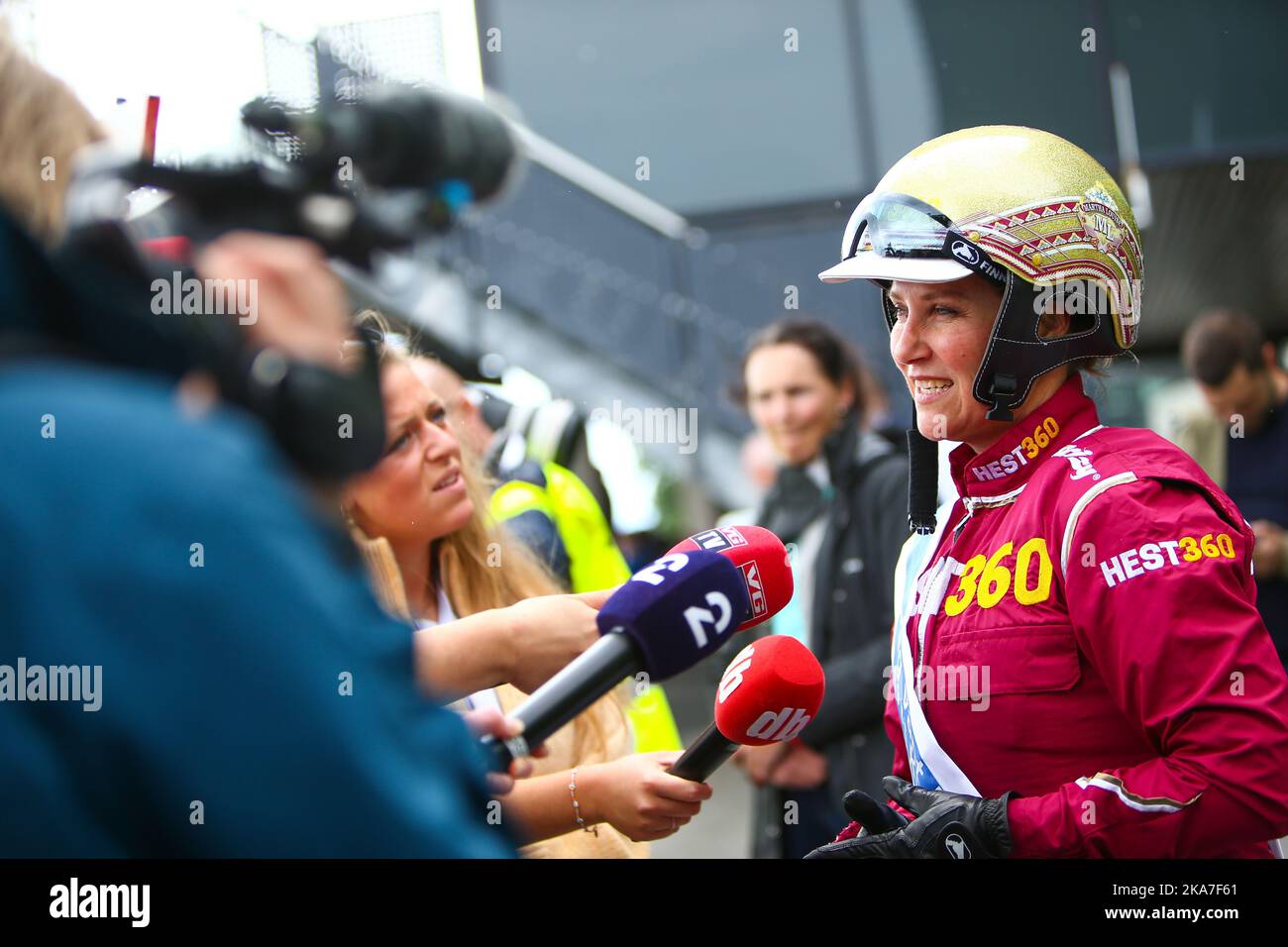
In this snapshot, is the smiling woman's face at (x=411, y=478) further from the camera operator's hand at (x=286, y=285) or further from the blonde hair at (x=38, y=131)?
the blonde hair at (x=38, y=131)

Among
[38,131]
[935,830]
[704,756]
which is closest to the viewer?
[38,131]

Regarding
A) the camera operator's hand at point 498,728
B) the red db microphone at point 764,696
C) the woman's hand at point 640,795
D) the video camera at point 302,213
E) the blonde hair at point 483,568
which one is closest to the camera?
the video camera at point 302,213

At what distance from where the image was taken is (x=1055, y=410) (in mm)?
1576

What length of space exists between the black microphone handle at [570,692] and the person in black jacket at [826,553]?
4.55 ft

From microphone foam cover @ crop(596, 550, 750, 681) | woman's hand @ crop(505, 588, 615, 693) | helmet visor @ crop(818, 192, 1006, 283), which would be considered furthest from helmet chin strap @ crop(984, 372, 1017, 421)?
woman's hand @ crop(505, 588, 615, 693)

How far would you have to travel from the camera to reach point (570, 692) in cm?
123

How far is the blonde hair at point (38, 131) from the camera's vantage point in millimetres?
994

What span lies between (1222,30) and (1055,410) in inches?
53.9

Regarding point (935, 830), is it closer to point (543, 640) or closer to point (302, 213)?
point (543, 640)

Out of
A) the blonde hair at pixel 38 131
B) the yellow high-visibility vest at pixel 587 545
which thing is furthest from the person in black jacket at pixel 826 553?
the blonde hair at pixel 38 131

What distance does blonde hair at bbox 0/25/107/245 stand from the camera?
3.26 ft

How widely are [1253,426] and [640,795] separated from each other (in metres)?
1.91

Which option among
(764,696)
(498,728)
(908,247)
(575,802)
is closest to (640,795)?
(575,802)
